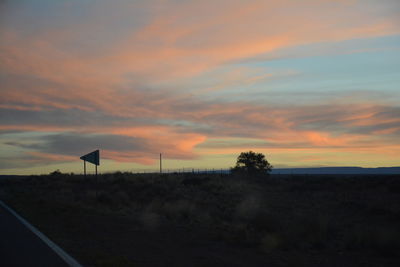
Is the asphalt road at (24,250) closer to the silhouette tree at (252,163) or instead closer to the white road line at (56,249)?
the white road line at (56,249)

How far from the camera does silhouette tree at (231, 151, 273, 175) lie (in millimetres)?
85312

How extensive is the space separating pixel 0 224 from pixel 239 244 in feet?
32.9

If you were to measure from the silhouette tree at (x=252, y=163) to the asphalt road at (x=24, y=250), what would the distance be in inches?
2808

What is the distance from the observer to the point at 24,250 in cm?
1120

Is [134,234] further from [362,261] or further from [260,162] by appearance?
[260,162]

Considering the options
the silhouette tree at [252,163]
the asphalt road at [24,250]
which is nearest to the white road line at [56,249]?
the asphalt road at [24,250]

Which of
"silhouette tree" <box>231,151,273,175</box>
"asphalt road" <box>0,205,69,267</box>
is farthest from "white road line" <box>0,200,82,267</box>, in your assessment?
"silhouette tree" <box>231,151,273,175</box>

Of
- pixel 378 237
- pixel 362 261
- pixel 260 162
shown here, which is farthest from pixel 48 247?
pixel 260 162

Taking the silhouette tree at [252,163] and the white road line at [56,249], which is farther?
the silhouette tree at [252,163]

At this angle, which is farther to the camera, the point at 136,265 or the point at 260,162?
the point at 260,162

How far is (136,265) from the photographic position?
9727mm

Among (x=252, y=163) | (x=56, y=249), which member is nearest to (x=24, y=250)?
(x=56, y=249)

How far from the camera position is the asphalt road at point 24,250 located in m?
9.64

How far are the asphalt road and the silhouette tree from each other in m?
71.3
